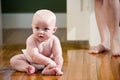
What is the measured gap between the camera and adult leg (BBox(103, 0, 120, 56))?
2.04 meters

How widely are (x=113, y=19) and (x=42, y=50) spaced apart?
2.20 feet

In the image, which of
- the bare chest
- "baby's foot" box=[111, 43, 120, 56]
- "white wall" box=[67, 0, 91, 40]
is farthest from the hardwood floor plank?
"white wall" box=[67, 0, 91, 40]

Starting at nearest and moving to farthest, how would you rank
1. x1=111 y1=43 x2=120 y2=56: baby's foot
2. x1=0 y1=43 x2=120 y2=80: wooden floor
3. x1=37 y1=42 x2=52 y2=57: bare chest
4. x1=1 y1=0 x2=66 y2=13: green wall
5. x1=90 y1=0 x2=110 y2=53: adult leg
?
x1=0 y1=43 x2=120 y2=80: wooden floor
x1=37 y1=42 x2=52 y2=57: bare chest
x1=111 y1=43 x2=120 y2=56: baby's foot
x1=90 y1=0 x2=110 y2=53: adult leg
x1=1 y1=0 x2=66 y2=13: green wall

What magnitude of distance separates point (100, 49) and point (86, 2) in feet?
1.83

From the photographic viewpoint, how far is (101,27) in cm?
218

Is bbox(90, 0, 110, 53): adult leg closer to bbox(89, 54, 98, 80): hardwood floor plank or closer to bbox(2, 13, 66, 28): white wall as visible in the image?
bbox(89, 54, 98, 80): hardwood floor plank

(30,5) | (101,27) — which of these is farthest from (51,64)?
(30,5)

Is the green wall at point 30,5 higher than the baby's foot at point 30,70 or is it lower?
higher

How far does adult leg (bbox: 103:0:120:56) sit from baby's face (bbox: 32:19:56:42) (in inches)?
24.9

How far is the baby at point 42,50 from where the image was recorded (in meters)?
1.54

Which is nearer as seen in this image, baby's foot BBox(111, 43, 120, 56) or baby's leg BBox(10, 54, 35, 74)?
baby's leg BBox(10, 54, 35, 74)

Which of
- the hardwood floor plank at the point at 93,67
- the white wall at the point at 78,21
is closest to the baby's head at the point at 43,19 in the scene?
the hardwood floor plank at the point at 93,67

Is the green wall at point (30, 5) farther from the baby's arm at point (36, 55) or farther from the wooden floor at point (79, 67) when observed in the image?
the baby's arm at point (36, 55)

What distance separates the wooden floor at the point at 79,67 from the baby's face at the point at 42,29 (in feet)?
0.63
